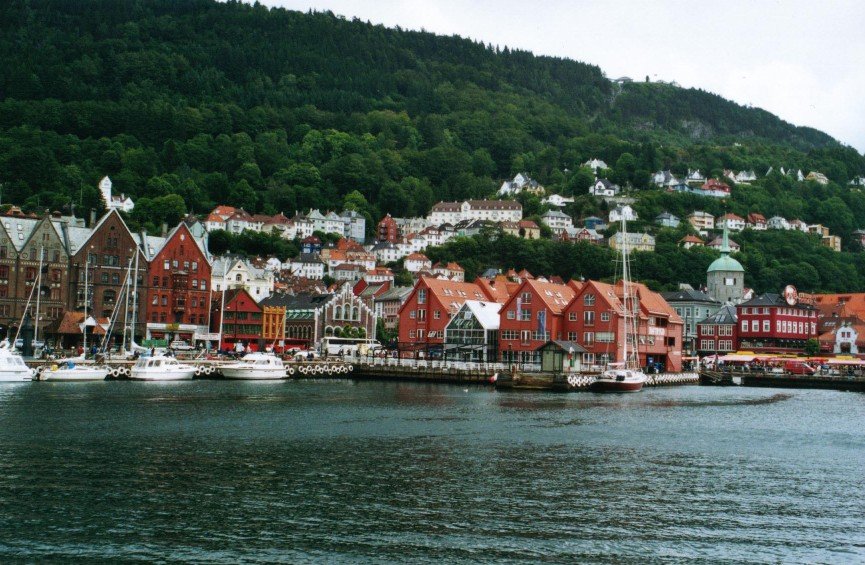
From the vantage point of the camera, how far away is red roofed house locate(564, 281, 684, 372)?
8712 cm

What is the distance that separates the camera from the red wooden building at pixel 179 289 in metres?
102

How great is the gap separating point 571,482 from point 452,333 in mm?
64992

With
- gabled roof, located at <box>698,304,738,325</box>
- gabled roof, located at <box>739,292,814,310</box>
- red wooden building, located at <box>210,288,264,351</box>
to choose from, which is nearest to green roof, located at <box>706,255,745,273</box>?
gabled roof, located at <box>698,304,738,325</box>

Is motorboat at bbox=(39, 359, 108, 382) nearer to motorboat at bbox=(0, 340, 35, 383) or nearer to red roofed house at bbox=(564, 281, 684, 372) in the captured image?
motorboat at bbox=(0, 340, 35, 383)

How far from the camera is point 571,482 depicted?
31328 millimetres

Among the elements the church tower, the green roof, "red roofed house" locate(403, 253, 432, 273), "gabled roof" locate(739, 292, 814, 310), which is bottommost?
"gabled roof" locate(739, 292, 814, 310)

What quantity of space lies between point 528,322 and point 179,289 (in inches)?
1594

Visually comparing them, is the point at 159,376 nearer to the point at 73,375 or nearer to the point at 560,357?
the point at 73,375

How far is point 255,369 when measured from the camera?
267ft

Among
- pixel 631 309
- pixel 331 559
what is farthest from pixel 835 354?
pixel 331 559

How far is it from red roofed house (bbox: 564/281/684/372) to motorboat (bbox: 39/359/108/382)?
4340 centimetres

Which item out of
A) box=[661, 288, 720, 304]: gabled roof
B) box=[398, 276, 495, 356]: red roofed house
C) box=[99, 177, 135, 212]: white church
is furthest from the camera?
box=[99, 177, 135, 212]: white church

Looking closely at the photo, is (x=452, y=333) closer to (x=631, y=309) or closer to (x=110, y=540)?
(x=631, y=309)

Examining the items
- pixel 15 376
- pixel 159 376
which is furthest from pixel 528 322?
pixel 15 376
